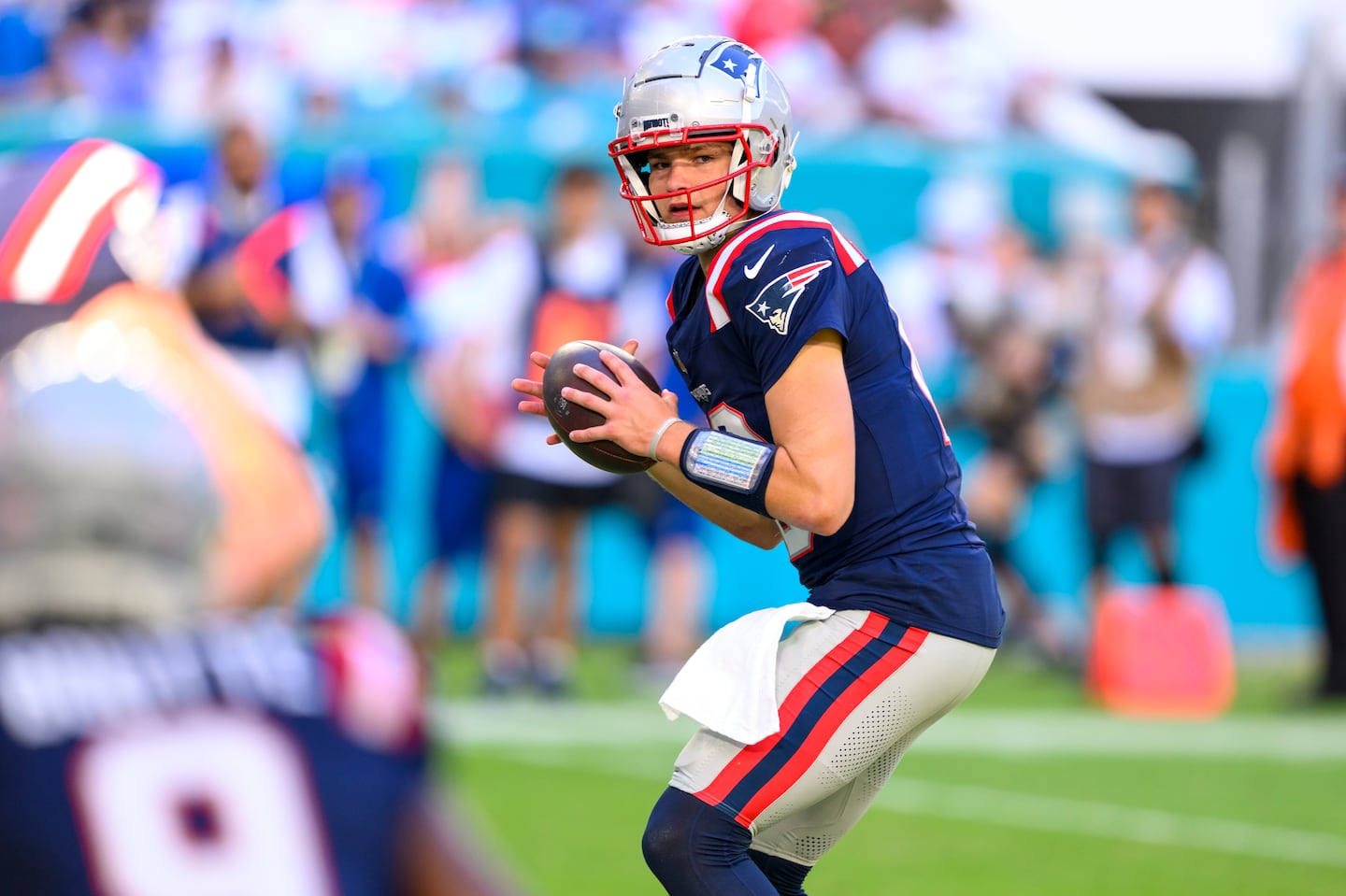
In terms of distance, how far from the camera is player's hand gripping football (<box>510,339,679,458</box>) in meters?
Answer: 3.20

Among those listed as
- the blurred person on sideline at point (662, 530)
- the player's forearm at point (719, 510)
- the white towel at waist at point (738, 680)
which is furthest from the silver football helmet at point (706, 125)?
the blurred person on sideline at point (662, 530)

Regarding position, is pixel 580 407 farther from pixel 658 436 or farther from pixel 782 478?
pixel 782 478

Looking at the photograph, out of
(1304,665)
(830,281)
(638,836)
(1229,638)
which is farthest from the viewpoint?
(1229,638)

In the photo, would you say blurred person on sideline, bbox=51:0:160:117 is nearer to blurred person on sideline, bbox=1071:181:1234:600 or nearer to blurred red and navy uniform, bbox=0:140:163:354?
blurred person on sideline, bbox=1071:181:1234:600

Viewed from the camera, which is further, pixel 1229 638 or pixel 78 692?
pixel 1229 638

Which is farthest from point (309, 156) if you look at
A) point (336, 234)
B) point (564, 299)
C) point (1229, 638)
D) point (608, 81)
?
point (1229, 638)

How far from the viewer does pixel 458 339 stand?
28.7 ft

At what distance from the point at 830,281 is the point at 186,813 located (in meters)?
1.71

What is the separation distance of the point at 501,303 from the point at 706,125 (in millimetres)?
5496

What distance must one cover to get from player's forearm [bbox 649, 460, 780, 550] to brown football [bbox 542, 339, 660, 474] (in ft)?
0.18

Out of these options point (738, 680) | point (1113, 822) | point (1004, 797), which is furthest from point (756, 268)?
point (1004, 797)

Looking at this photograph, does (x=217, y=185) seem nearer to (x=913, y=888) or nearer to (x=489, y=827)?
(x=489, y=827)

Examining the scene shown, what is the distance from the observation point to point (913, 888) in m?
5.24

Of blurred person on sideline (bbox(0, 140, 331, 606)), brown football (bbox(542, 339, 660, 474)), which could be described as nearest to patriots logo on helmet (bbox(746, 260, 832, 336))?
brown football (bbox(542, 339, 660, 474))
